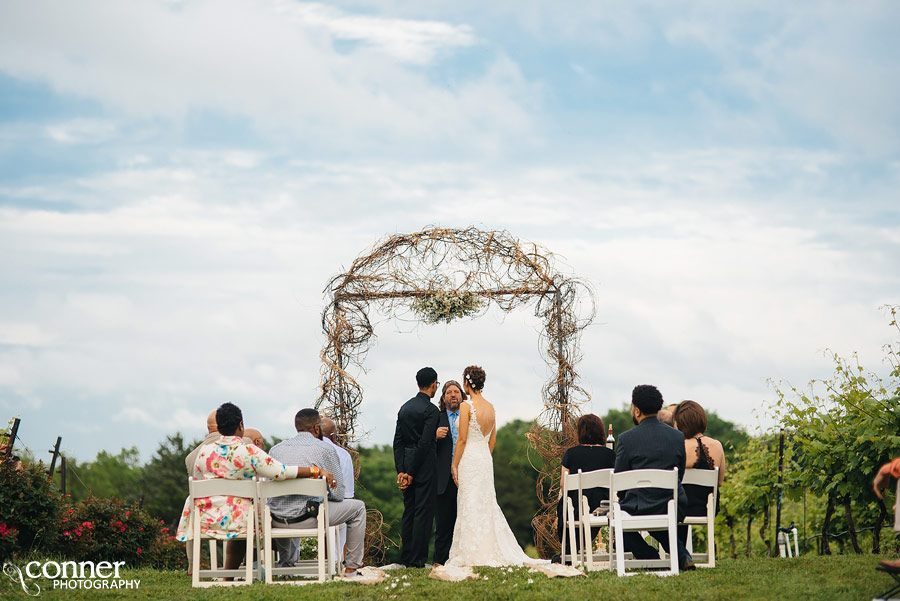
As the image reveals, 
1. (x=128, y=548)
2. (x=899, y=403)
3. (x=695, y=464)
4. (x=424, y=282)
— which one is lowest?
(x=128, y=548)

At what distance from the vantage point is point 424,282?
10055 millimetres

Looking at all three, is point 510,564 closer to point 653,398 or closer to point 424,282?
point 653,398

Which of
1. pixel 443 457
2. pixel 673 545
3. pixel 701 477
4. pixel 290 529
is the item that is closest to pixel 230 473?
pixel 290 529

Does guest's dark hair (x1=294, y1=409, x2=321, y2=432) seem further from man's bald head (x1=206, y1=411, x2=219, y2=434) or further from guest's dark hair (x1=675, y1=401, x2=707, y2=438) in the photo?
guest's dark hair (x1=675, y1=401, x2=707, y2=438)

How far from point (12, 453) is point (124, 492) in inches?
1066

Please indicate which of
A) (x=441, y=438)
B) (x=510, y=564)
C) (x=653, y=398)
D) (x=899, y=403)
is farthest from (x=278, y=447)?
(x=899, y=403)

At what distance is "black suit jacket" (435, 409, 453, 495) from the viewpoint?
7441 millimetres

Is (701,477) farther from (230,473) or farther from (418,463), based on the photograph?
(230,473)

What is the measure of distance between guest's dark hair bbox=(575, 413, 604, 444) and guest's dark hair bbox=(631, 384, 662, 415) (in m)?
1.00

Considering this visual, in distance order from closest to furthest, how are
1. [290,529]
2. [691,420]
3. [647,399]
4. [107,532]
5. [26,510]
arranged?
[290,529] < [647,399] < [691,420] < [26,510] < [107,532]

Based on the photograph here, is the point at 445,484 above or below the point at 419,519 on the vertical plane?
above

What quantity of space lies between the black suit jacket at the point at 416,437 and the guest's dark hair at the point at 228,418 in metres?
1.70

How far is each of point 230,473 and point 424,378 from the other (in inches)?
82.0

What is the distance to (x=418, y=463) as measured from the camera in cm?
750
